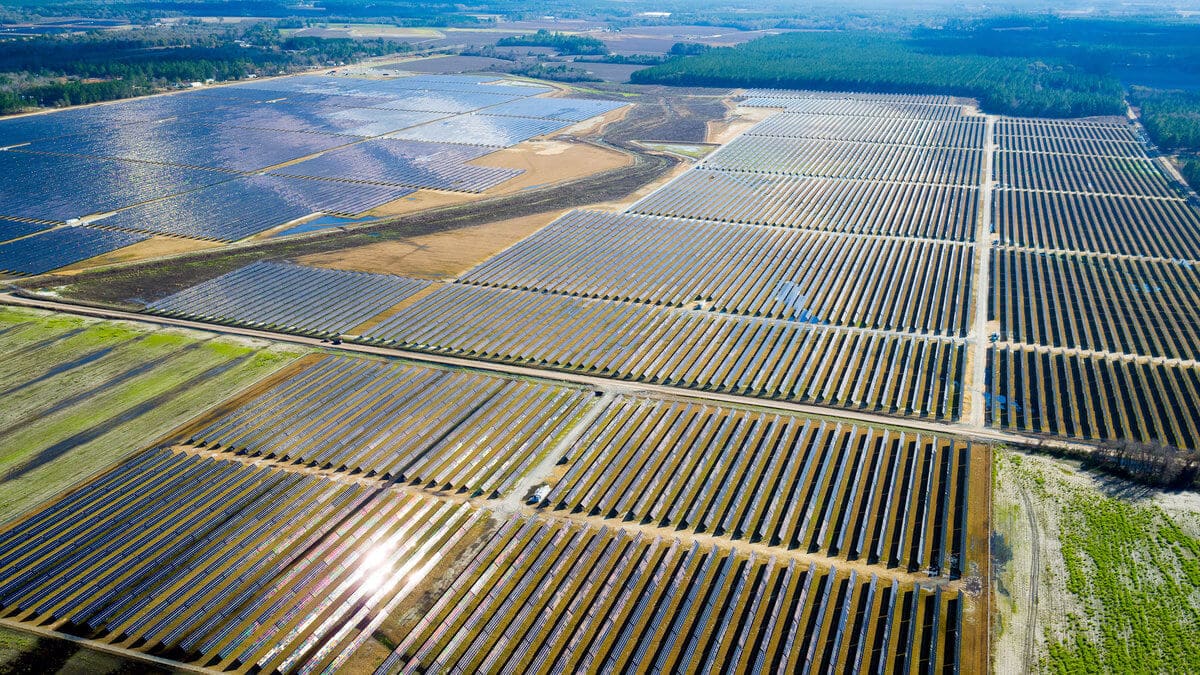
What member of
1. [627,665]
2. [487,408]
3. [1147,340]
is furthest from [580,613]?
[1147,340]

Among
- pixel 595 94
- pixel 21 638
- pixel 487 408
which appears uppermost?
pixel 595 94

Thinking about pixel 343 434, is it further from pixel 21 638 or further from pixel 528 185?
pixel 528 185

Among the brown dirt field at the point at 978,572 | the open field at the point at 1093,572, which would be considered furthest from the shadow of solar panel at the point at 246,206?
the open field at the point at 1093,572

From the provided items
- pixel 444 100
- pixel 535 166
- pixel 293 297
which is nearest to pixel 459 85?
pixel 444 100

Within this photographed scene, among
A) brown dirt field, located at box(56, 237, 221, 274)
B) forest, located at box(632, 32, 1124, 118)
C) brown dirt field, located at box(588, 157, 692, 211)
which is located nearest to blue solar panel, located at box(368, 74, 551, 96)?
forest, located at box(632, 32, 1124, 118)

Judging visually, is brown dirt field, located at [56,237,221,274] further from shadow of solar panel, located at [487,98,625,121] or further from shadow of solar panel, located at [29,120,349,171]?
shadow of solar panel, located at [487,98,625,121]

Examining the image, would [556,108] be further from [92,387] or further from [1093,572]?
[1093,572]

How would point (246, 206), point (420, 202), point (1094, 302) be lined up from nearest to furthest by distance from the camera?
point (1094, 302) < point (246, 206) < point (420, 202)
